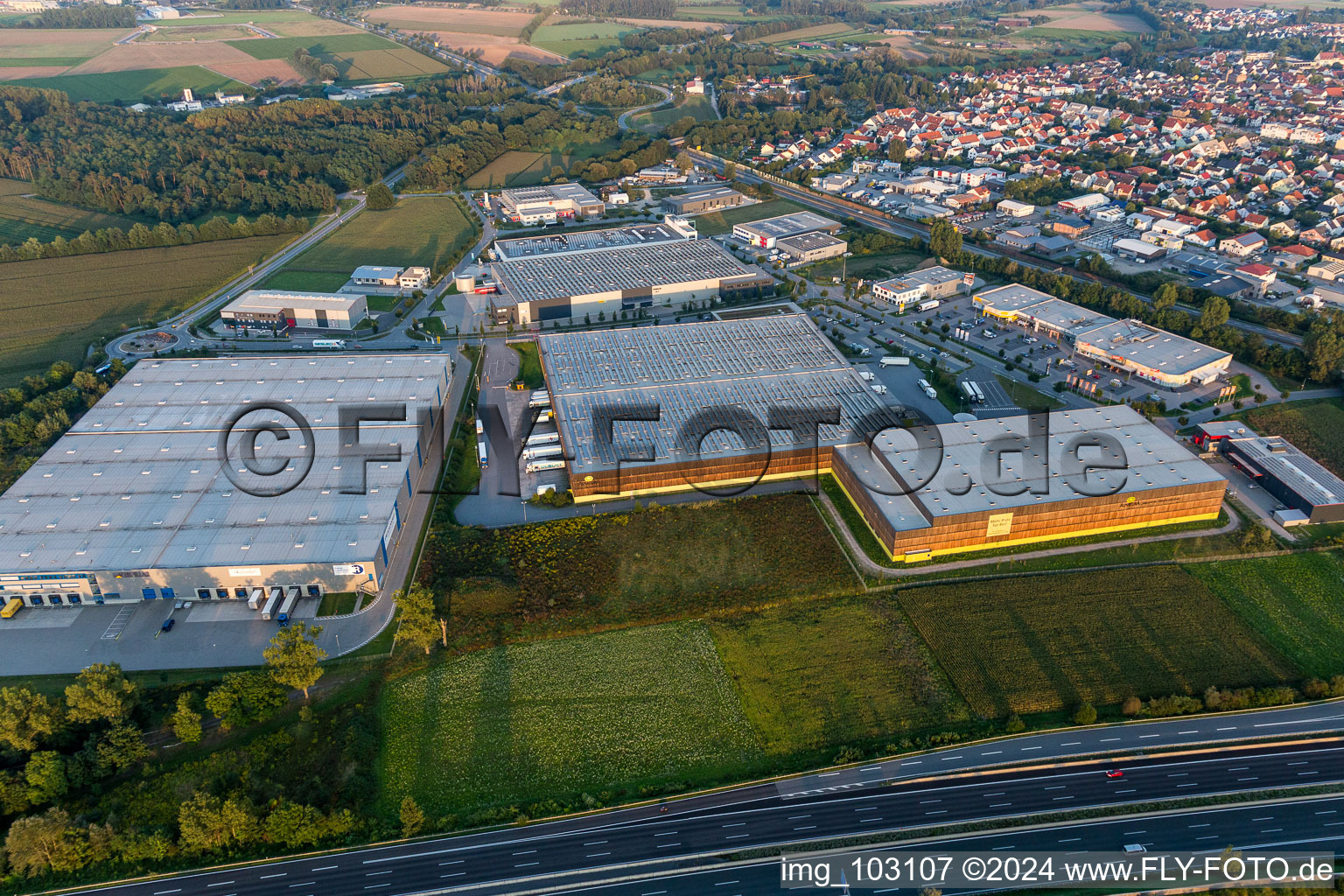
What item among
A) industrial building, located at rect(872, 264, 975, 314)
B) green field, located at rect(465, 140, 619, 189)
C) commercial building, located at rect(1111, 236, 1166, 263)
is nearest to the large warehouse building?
industrial building, located at rect(872, 264, 975, 314)

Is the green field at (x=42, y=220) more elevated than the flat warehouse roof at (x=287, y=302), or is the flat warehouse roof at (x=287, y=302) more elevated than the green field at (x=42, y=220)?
the green field at (x=42, y=220)

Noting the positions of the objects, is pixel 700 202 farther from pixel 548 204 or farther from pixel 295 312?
pixel 295 312

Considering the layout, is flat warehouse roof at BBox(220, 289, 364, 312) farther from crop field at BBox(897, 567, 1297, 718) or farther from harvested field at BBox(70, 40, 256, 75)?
harvested field at BBox(70, 40, 256, 75)

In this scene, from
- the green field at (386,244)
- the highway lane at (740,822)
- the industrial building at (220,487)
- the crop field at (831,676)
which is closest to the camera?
the highway lane at (740,822)

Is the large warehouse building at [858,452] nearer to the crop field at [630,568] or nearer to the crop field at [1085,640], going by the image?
the crop field at [630,568]

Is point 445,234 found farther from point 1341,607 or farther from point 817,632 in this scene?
point 1341,607

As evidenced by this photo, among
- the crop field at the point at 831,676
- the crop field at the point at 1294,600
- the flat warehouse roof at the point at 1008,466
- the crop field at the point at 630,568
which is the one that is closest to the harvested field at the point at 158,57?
the crop field at the point at 630,568
